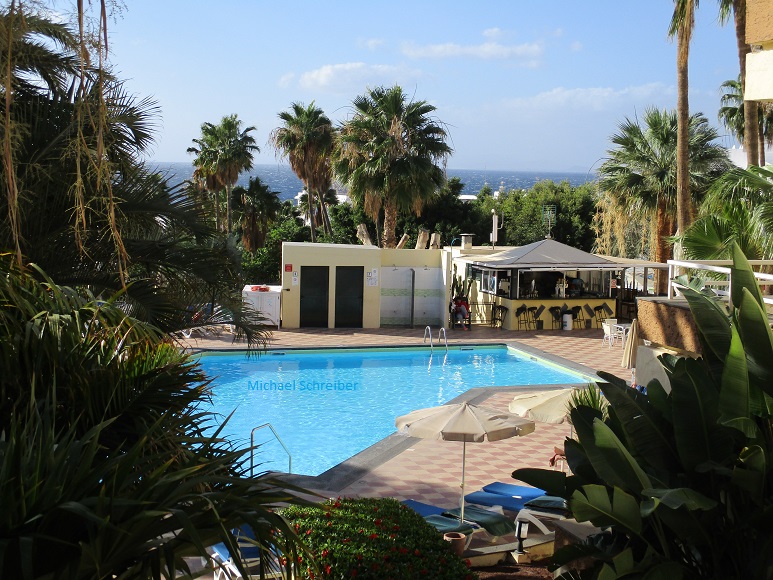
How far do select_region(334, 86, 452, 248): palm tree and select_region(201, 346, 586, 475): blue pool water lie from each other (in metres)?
7.53

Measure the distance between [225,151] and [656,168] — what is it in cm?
2074

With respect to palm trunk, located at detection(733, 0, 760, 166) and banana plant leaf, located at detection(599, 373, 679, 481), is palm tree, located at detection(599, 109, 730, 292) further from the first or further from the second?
banana plant leaf, located at detection(599, 373, 679, 481)

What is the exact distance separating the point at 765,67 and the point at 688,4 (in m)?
12.0

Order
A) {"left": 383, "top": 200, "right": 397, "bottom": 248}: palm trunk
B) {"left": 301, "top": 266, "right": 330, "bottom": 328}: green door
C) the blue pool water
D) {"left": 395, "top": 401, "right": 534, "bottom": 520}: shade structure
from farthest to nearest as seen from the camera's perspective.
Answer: {"left": 383, "top": 200, "right": 397, "bottom": 248}: palm trunk, {"left": 301, "top": 266, "right": 330, "bottom": 328}: green door, the blue pool water, {"left": 395, "top": 401, "right": 534, "bottom": 520}: shade structure

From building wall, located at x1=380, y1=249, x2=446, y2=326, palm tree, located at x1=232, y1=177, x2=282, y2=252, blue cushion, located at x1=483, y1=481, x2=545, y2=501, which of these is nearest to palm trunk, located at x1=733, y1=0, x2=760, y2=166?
building wall, located at x1=380, y1=249, x2=446, y2=326

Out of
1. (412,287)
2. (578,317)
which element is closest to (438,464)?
(412,287)

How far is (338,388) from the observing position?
732 inches

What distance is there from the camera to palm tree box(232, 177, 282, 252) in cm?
3947

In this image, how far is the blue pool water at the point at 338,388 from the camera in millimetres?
14766

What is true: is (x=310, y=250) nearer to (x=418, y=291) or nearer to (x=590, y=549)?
(x=418, y=291)

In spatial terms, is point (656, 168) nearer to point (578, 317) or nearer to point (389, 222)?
point (578, 317)

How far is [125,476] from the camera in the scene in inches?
117

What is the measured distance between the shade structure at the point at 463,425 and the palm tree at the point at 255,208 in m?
30.6

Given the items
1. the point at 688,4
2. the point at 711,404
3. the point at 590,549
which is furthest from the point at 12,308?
the point at 688,4
